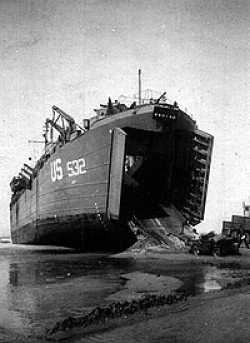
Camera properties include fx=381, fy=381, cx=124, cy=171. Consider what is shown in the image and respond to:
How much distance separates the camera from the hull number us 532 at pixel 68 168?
17.7 metres

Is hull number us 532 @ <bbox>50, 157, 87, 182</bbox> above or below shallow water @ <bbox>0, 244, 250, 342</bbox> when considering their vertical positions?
above

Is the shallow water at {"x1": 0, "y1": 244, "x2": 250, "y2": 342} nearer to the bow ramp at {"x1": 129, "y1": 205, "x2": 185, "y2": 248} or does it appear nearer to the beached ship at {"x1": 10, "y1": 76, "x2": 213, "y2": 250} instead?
the bow ramp at {"x1": 129, "y1": 205, "x2": 185, "y2": 248}

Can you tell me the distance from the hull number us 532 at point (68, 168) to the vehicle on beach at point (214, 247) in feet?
20.5

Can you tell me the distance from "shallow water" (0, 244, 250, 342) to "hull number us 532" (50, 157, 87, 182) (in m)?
6.04

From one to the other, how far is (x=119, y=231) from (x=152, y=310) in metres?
11.1

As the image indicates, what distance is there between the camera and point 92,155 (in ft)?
55.6

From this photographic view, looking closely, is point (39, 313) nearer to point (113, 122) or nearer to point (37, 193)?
point (113, 122)

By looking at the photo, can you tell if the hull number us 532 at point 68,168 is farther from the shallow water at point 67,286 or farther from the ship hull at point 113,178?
the shallow water at point 67,286

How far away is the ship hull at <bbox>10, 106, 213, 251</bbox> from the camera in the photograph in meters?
15.9

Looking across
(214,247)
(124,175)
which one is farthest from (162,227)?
(214,247)

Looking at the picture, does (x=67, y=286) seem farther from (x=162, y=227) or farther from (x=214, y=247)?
(x=162, y=227)

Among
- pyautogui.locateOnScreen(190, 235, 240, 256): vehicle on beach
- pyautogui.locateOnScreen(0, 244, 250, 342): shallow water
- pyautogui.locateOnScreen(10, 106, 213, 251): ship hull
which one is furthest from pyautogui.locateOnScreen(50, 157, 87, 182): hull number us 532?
pyautogui.locateOnScreen(190, 235, 240, 256): vehicle on beach

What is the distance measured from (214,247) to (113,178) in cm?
483

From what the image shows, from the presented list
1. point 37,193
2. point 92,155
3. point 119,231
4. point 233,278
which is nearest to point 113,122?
point 92,155
